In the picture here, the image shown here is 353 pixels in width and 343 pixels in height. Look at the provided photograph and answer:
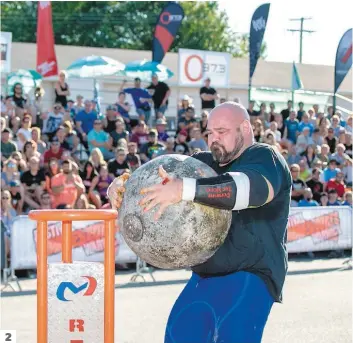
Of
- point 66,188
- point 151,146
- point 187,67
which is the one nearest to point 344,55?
point 187,67

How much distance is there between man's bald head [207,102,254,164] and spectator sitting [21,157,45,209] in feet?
30.2

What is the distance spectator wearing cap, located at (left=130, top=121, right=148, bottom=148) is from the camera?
686 inches

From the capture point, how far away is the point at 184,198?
452 cm

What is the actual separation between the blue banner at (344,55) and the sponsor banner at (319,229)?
9.39 m

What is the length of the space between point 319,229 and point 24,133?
580cm

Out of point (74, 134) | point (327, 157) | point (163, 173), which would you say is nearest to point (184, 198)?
point (163, 173)

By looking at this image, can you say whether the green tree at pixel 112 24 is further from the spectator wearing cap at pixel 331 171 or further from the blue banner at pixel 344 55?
the spectator wearing cap at pixel 331 171

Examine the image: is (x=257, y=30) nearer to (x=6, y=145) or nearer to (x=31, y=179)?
(x=6, y=145)

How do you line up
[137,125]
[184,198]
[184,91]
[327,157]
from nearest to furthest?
[184,198], [137,125], [327,157], [184,91]

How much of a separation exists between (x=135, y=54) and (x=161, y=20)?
1280 centimetres

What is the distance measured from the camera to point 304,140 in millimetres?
20281

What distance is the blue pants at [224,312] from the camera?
4953 mm

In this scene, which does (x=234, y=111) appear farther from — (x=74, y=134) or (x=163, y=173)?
(x=74, y=134)

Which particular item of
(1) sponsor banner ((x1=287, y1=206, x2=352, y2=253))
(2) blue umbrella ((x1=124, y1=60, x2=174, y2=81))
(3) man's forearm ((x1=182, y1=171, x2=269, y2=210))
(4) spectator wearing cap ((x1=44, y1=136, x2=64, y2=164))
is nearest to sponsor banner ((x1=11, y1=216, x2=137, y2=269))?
(4) spectator wearing cap ((x1=44, y1=136, x2=64, y2=164))
